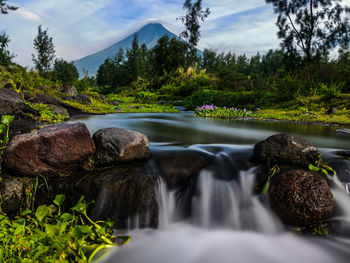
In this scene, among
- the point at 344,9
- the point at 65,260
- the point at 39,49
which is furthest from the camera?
the point at 39,49

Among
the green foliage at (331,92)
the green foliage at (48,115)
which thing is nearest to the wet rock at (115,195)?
the green foliage at (48,115)

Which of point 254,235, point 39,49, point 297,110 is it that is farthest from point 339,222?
point 39,49

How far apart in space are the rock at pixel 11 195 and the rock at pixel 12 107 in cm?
541

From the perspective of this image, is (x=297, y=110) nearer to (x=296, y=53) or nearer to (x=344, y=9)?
(x=296, y=53)

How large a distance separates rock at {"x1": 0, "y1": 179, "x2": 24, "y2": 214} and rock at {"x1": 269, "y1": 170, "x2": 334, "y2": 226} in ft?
11.2

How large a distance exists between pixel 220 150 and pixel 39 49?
50.0 metres

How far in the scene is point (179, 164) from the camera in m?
3.81

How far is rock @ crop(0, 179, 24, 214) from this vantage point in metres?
2.86

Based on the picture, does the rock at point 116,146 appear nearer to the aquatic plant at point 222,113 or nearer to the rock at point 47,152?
the rock at point 47,152

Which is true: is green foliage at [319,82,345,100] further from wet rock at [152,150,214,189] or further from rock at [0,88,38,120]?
rock at [0,88,38,120]

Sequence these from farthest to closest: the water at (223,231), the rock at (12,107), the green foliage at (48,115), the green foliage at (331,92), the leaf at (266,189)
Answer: the green foliage at (331,92) < the green foliage at (48,115) < the rock at (12,107) < the leaf at (266,189) < the water at (223,231)

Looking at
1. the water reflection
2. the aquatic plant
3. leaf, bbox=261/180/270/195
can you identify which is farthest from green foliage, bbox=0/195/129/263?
the aquatic plant

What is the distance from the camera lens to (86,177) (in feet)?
10.7

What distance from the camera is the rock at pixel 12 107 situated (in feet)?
23.9
